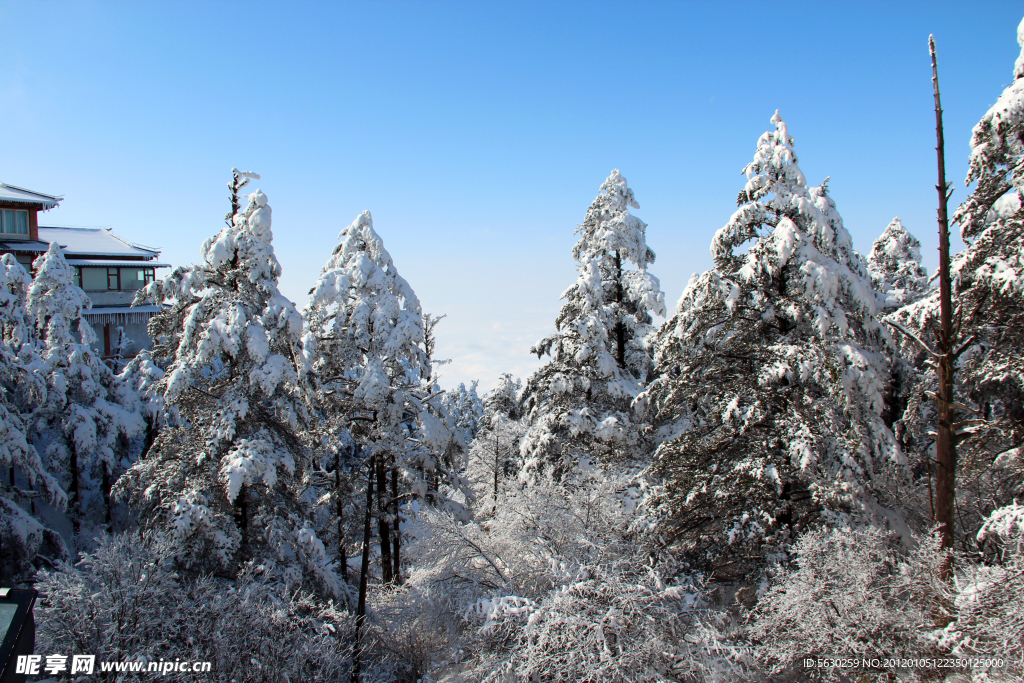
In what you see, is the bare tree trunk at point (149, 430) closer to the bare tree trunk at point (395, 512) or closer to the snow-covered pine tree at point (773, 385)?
the bare tree trunk at point (395, 512)

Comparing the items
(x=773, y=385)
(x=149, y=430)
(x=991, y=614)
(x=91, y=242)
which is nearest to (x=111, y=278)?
(x=91, y=242)

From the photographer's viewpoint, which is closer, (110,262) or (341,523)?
(341,523)

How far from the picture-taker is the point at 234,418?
13.7 meters

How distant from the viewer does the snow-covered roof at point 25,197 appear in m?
35.7

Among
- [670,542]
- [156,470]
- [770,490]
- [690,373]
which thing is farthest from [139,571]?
[770,490]

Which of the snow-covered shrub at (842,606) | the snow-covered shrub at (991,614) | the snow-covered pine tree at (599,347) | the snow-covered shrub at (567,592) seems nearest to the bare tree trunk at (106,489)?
the snow-covered shrub at (567,592)

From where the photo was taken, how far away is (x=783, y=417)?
40.6ft

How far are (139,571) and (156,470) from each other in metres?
3.17

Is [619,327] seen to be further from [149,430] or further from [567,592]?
[149,430]

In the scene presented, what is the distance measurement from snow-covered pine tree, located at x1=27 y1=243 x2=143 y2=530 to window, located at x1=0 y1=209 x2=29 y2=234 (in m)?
14.2

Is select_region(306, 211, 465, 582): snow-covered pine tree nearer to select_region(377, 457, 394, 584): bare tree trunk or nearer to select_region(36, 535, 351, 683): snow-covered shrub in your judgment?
select_region(377, 457, 394, 584): bare tree trunk

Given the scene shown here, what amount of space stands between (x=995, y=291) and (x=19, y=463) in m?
24.7

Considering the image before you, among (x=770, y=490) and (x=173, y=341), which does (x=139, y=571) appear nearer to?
(x=173, y=341)

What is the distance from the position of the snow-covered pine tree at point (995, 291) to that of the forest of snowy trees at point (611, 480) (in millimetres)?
63
